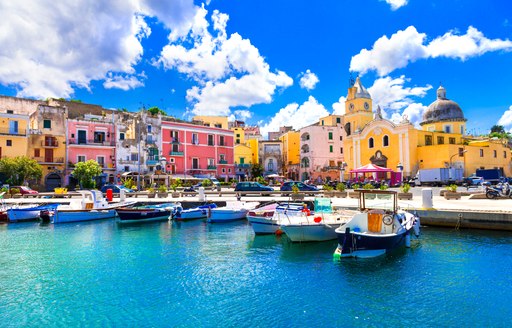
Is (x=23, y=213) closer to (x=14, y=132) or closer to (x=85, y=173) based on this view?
(x=85, y=173)

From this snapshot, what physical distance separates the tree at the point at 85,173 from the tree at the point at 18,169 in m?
4.03

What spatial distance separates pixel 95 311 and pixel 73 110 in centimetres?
5068

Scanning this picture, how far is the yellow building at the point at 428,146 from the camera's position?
4950cm

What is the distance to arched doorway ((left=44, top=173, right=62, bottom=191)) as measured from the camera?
46688 millimetres

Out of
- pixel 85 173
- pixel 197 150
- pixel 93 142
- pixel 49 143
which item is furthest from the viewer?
pixel 197 150

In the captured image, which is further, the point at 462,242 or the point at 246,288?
the point at 462,242

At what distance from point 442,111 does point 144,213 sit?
48596mm

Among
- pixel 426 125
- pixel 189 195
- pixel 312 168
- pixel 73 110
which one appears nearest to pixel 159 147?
pixel 73 110

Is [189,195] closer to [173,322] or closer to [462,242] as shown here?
[462,242]

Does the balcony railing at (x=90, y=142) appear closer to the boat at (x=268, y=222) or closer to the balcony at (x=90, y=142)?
the balcony at (x=90, y=142)

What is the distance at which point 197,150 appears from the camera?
5831cm


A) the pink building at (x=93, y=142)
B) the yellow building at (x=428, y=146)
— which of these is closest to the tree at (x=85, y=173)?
the pink building at (x=93, y=142)

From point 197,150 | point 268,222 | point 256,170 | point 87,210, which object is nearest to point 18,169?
point 87,210

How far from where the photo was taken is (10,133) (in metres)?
44.6
